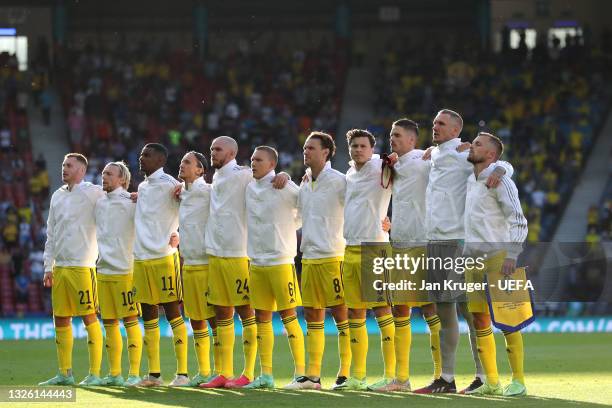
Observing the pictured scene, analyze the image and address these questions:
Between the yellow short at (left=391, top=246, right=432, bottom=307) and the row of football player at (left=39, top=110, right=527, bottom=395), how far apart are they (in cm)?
7

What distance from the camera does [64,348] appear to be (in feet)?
42.7

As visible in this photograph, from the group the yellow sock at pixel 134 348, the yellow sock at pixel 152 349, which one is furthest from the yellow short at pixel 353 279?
the yellow sock at pixel 134 348

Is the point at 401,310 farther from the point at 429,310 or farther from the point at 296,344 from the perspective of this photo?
the point at 296,344

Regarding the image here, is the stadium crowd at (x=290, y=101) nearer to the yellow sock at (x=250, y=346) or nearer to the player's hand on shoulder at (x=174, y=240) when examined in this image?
the player's hand on shoulder at (x=174, y=240)

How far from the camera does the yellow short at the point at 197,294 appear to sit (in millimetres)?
12578

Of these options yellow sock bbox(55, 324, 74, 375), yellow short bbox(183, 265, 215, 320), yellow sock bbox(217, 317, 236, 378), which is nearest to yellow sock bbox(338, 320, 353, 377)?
yellow sock bbox(217, 317, 236, 378)

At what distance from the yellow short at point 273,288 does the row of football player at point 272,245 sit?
0.01m

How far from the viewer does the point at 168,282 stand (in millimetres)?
12672

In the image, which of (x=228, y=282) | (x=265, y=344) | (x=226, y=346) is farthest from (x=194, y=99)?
(x=265, y=344)

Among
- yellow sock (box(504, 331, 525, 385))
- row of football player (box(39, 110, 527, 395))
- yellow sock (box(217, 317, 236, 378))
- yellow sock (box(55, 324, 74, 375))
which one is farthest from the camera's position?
yellow sock (box(55, 324, 74, 375))

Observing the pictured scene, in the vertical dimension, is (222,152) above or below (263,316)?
above

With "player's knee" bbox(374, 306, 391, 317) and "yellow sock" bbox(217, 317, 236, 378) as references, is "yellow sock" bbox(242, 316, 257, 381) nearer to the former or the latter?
"yellow sock" bbox(217, 317, 236, 378)

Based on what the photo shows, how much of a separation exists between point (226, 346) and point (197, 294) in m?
0.59

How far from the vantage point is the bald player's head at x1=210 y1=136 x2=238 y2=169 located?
41.0ft
